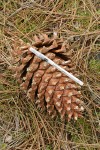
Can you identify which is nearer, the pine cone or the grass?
the pine cone

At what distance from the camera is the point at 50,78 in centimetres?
215

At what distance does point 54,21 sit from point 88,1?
0.31 m

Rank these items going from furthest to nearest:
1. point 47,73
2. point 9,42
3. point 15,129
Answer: point 9,42 → point 15,129 → point 47,73

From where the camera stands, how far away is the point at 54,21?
2625 mm

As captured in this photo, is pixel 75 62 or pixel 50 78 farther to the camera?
pixel 75 62

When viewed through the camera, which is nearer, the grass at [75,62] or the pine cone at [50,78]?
the pine cone at [50,78]

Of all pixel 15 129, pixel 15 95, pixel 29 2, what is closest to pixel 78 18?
pixel 29 2

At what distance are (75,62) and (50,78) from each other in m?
0.39

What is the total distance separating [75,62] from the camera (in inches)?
97.3

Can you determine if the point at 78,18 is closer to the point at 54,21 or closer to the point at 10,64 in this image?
the point at 54,21

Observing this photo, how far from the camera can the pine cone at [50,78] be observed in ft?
6.97

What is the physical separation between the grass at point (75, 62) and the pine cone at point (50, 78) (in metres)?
0.20

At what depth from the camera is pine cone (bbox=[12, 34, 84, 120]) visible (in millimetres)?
2123

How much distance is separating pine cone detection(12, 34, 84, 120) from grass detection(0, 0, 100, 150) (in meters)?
0.20
